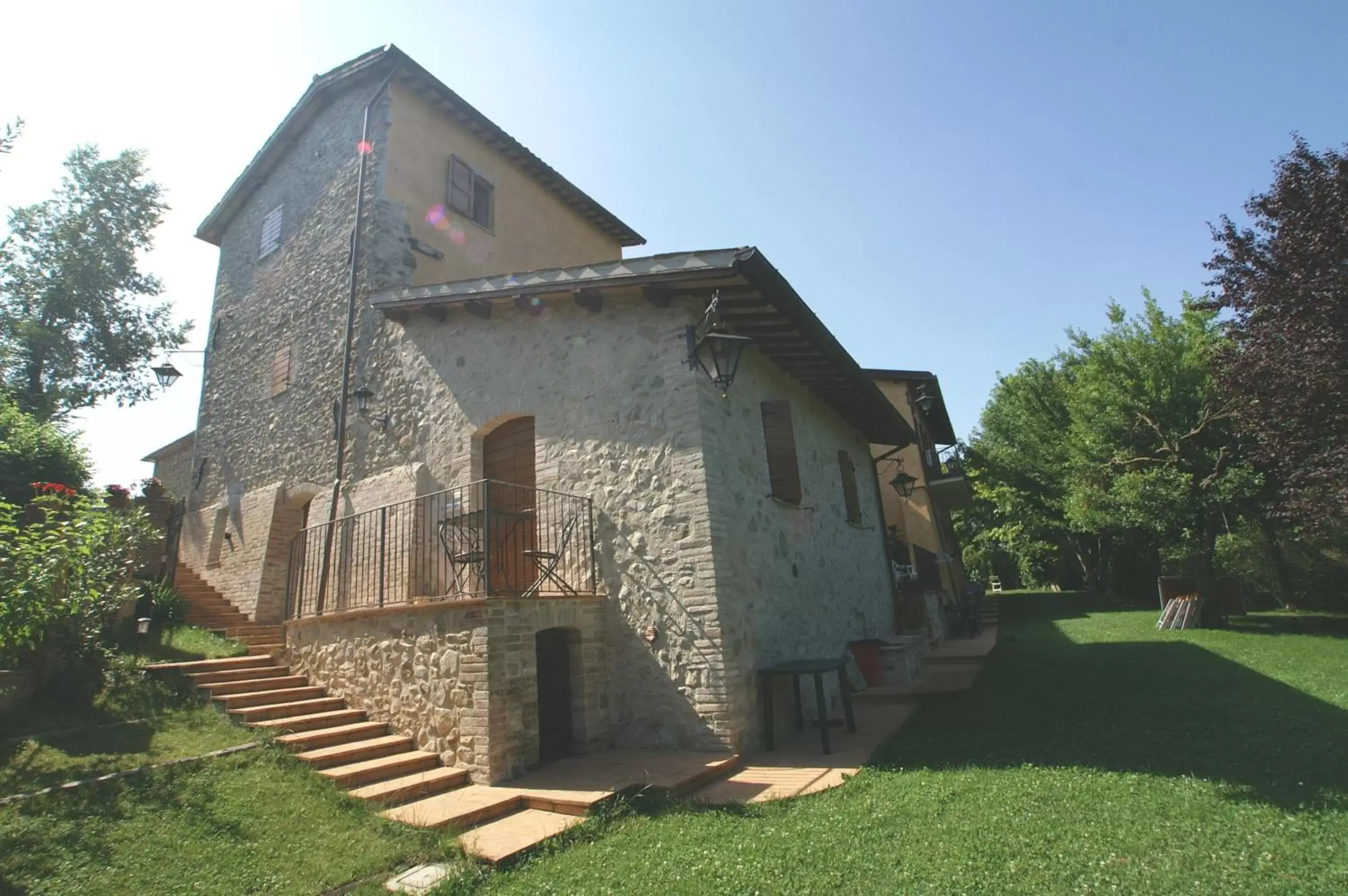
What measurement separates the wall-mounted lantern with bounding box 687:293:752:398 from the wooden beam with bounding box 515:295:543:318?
2.01 metres

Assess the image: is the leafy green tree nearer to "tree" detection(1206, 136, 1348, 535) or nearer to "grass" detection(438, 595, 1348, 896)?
"grass" detection(438, 595, 1348, 896)

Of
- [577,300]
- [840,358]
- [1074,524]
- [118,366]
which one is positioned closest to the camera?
[577,300]

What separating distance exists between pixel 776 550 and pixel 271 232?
1207 centimetres

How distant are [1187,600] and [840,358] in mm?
10686

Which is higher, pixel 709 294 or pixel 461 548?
pixel 709 294

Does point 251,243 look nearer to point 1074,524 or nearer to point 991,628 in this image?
point 991,628

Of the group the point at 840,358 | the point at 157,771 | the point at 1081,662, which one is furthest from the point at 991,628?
the point at 157,771

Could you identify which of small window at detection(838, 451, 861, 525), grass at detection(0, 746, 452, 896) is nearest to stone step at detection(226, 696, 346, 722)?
grass at detection(0, 746, 452, 896)

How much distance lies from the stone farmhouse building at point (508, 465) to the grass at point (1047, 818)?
5.49 feet

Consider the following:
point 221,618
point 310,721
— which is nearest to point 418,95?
point 221,618

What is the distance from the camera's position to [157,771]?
16.5ft

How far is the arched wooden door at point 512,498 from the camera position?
7.41 meters

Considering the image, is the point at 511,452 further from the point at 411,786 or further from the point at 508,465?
the point at 411,786

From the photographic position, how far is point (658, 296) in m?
7.06
